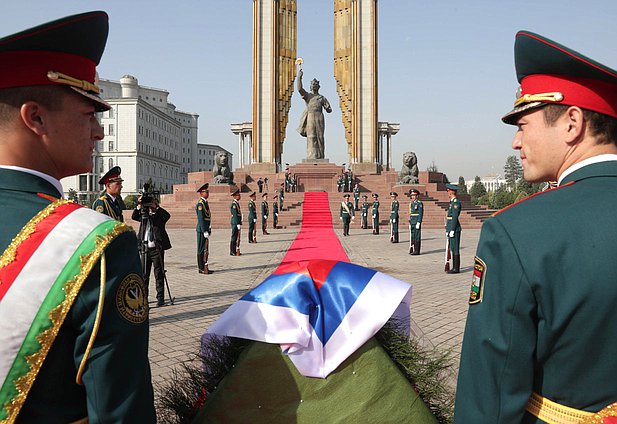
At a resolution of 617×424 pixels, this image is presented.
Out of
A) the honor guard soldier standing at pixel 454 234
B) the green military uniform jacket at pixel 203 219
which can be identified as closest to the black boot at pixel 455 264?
the honor guard soldier standing at pixel 454 234

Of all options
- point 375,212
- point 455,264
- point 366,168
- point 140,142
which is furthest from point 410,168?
point 140,142

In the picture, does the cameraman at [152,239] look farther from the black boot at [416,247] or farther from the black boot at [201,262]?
the black boot at [416,247]

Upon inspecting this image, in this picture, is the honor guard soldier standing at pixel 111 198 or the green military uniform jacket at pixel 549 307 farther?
the honor guard soldier standing at pixel 111 198

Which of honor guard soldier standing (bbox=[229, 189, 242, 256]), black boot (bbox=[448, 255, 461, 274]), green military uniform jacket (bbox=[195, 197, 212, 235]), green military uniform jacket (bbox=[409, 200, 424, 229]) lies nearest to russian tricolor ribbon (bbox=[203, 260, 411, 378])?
green military uniform jacket (bbox=[195, 197, 212, 235])

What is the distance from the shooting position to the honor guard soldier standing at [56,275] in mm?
1073

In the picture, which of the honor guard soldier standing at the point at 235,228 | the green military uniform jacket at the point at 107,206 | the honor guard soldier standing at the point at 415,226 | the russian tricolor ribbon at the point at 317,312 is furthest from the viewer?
the honor guard soldier standing at the point at 415,226

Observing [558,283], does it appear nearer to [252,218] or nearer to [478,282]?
[478,282]

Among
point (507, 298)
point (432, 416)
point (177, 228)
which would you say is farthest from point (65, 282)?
point (177, 228)

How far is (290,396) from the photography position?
5.23 feet

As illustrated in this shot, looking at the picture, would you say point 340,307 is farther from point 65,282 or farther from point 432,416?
point 65,282

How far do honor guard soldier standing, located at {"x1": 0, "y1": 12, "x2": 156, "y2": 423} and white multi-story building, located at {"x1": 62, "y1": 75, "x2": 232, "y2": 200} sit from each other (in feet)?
187

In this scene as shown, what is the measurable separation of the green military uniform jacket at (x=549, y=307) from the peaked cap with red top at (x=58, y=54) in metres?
1.31

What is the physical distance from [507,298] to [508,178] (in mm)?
95701

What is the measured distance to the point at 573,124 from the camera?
1.34m
